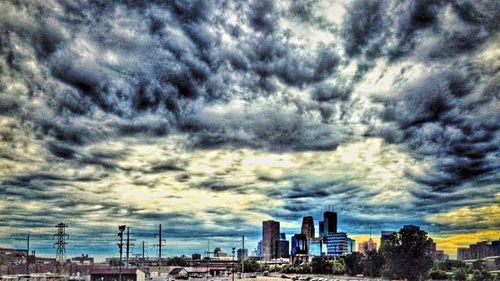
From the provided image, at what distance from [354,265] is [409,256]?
5236 cm

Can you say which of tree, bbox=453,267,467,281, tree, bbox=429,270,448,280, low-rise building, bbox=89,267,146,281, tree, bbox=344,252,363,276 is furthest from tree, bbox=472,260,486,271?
low-rise building, bbox=89,267,146,281

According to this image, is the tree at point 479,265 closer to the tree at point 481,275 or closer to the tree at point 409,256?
the tree at point 481,275

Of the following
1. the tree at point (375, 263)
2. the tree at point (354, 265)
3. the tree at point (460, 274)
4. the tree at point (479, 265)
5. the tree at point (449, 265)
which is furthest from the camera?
the tree at point (354, 265)

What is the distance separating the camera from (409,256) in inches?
4879

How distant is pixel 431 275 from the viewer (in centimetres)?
12719

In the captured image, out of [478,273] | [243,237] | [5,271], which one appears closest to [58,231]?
[5,271]

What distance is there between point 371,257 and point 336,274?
3881 cm

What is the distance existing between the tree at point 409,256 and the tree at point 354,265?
42348mm

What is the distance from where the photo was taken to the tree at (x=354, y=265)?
172 metres

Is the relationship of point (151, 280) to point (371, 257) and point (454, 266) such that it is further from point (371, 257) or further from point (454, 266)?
point (454, 266)

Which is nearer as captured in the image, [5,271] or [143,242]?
[5,271]

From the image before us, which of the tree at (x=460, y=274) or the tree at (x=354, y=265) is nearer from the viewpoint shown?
the tree at (x=460, y=274)

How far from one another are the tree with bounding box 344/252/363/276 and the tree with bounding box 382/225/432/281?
42.3 meters

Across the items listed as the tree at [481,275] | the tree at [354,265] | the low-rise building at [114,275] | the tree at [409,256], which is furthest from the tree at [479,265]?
the low-rise building at [114,275]
